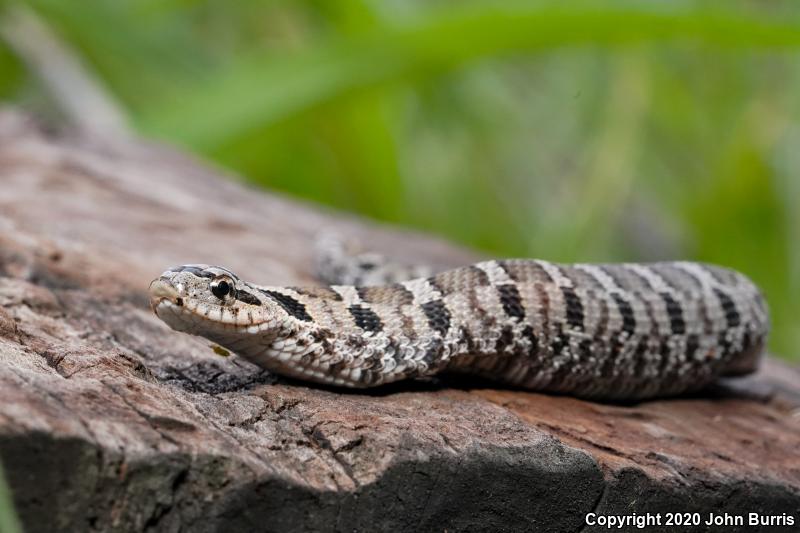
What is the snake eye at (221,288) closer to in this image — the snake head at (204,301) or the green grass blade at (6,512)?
the snake head at (204,301)

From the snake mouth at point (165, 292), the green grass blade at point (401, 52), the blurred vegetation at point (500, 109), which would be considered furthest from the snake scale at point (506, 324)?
the blurred vegetation at point (500, 109)

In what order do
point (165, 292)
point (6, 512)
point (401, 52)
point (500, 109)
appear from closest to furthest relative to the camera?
1. point (6, 512)
2. point (165, 292)
3. point (401, 52)
4. point (500, 109)

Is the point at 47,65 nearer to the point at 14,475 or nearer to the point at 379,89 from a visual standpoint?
the point at 379,89

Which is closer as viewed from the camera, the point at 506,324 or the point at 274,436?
the point at 274,436

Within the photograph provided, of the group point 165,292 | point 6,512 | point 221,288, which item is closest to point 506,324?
point 221,288

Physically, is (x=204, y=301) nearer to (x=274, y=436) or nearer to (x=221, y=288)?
(x=221, y=288)

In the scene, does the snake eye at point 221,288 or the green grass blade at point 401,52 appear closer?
the snake eye at point 221,288

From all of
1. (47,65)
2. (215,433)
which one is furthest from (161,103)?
(215,433)

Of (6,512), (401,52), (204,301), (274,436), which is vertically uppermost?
(401,52)
